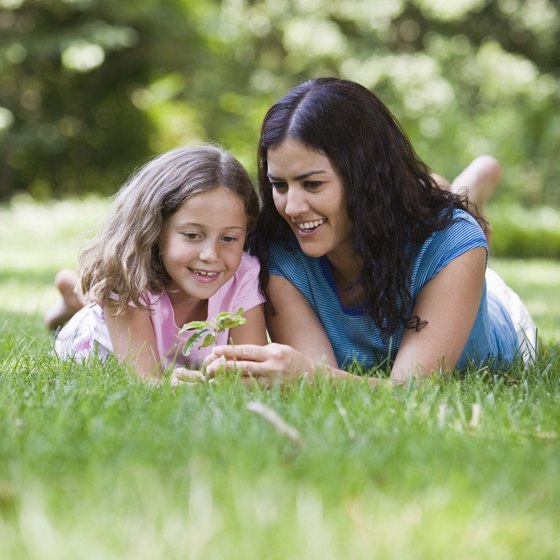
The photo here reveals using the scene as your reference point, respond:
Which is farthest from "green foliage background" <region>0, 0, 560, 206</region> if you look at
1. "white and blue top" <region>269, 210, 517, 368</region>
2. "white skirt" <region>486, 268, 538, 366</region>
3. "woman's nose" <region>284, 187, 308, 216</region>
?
"woman's nose" <region>284, 187, 308, 216</region>

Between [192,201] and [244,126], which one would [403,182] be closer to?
[192,201]

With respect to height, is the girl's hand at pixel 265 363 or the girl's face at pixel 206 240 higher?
the girl's face at pixel 206 240

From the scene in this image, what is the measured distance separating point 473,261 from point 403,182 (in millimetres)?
397

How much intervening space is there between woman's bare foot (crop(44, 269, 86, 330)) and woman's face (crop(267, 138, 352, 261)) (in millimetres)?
1761

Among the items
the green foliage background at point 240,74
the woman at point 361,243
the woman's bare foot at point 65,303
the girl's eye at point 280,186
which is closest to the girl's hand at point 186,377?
the woman at point 361,243

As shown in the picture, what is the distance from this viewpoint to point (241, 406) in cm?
242

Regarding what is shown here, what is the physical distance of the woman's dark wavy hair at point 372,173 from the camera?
130 inches

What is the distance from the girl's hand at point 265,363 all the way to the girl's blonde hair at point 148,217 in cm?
67

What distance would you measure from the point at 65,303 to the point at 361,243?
2.04 m

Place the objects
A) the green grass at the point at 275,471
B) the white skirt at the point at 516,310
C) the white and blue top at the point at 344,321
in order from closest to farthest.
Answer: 1. the green grass at the point at 275,471
2. the white and blue top at the point at 344,321
3. the white skirt at the point at 516,310

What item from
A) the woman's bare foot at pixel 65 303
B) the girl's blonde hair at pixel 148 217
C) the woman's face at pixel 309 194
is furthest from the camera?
the woman's bare foot at pixel 65 303

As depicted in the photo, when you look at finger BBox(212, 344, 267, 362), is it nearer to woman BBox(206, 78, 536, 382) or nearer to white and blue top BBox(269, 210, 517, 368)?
woman BBox(206, 78, 536, 382)

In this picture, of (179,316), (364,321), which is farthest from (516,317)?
(179,316)

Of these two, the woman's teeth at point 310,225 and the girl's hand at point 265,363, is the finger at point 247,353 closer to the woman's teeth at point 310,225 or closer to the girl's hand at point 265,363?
the girl's hand at point 265,363
